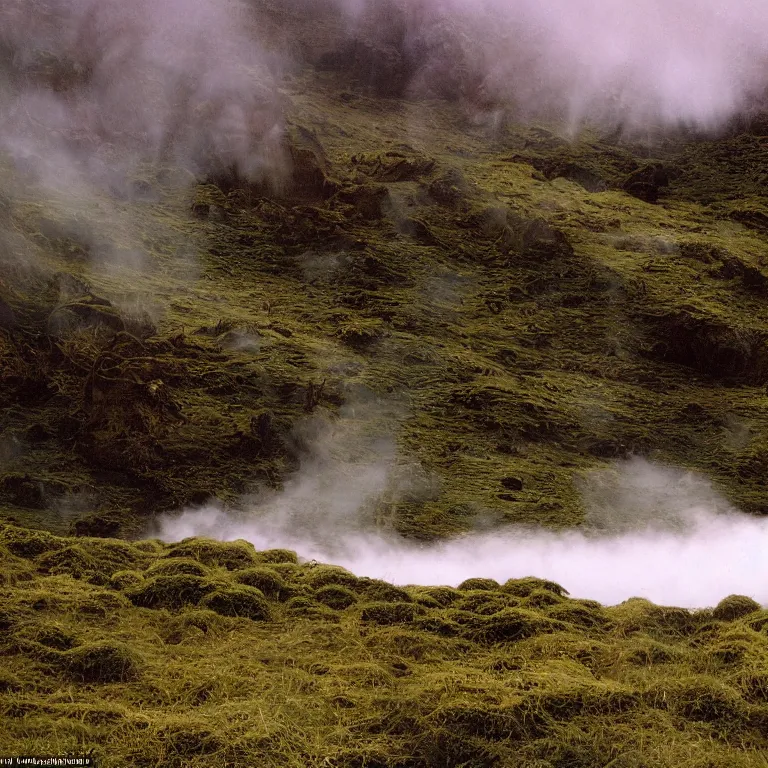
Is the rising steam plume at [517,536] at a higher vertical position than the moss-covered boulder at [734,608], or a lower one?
higher

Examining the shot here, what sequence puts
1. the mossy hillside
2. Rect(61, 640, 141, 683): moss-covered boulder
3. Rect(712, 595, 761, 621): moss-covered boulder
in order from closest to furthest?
1. Rect(61, 640, 141, 683): moss-covered boulder
2. Rect(712, 595, 761, 621): moss-covered boulder
3. the mossy hillside

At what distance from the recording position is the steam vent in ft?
19.1

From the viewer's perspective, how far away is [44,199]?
15852 millimetres

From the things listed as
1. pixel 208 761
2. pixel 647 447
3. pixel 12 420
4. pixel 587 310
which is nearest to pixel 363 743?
pixel 208 761

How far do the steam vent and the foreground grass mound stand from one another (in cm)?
3

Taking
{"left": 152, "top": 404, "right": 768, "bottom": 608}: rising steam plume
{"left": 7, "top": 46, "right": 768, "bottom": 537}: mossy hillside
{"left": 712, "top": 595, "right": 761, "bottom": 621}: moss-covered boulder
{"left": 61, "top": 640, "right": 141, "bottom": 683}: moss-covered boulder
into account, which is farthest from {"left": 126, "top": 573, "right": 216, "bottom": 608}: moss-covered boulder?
{"left": 712, "top": 595, "right": 761, "bottom": 621}: moss-covered boulder

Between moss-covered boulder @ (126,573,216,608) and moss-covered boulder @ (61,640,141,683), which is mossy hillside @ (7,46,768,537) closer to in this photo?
moss-covered boulder @ (126,573,216,608)

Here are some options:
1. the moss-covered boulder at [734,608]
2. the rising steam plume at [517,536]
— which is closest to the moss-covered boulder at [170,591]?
the rising steam plume at [517,536]

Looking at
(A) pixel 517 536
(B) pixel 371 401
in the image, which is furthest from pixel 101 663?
(B) pixel 371 401

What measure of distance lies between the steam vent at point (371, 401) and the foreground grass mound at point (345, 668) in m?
0.03

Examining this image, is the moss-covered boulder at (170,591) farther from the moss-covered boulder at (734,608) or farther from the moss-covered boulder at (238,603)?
the moss-covered boulder at (734,608)

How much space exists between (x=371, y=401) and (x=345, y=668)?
22.3 ft

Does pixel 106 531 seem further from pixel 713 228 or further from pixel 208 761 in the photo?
pixel 713 228

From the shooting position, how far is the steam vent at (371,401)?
5836mm
